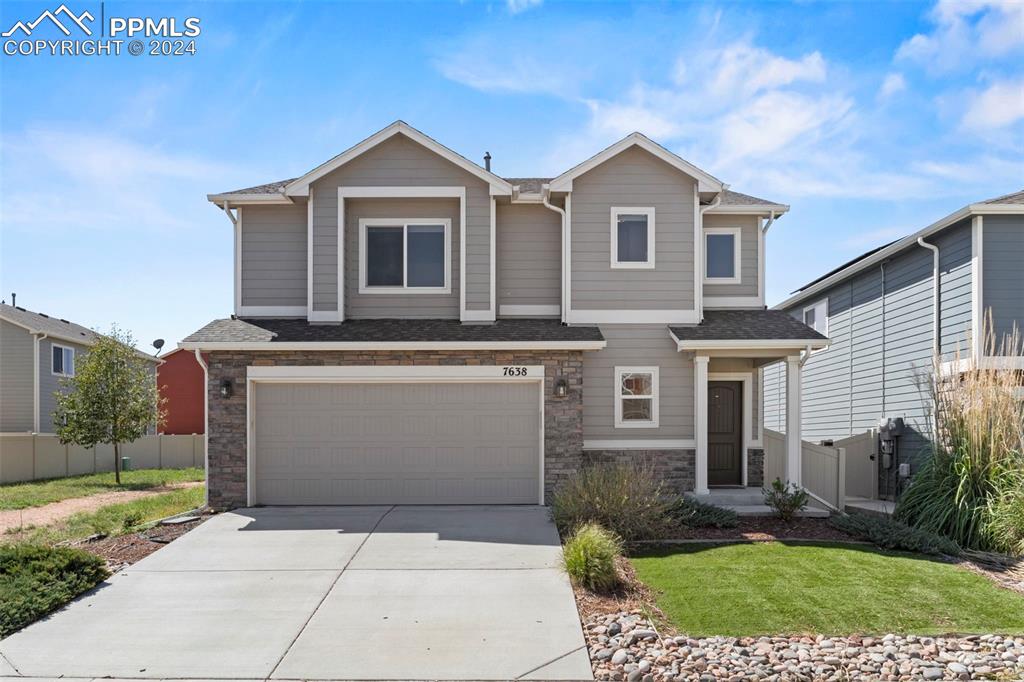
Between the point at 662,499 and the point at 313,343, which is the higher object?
the point at 313,343

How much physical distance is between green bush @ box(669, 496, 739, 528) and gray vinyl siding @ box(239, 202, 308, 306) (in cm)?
749

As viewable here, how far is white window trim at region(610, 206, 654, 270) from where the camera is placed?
43.8ft

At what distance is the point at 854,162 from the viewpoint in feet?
42.8

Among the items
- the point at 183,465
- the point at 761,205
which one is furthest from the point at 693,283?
the point at 183,465

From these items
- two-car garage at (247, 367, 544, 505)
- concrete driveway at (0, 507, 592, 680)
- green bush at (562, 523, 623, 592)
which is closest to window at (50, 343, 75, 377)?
two-car garage at (247, 367, 544, 505)

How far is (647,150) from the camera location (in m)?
13.3

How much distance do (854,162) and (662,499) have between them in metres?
6.77

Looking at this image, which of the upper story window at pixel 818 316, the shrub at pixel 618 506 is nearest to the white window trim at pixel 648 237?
the shrub at pixel 618 506

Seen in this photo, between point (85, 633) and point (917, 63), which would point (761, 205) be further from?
point (85, 633)

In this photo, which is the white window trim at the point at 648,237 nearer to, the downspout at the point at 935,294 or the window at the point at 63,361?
the downspout at the point at 935,294

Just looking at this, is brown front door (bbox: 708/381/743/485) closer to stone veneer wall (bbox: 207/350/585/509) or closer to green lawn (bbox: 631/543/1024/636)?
stone veneer wall (bbox: 207/350/585/509)

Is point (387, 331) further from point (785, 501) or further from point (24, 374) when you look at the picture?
point (24, 374)

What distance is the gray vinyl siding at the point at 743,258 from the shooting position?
1398 centimetres

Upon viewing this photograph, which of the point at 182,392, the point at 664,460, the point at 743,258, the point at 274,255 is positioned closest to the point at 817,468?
the point at 664,460
